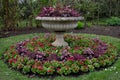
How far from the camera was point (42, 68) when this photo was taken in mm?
4883

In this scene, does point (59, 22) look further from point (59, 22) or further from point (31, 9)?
point (31, 9)

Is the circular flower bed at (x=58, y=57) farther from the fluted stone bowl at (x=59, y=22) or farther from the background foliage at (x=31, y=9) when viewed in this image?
the background foliage at (x=31, y=9)

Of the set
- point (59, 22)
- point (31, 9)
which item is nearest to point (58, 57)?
point (59, 22)

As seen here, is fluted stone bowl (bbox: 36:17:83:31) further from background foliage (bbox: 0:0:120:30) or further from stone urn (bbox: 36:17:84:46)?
background foliage (bbox: 0:0:120:30)

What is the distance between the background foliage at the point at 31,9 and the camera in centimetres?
991

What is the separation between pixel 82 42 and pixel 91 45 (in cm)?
37

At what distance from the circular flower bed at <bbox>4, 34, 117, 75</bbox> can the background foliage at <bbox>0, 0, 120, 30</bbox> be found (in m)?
3.73

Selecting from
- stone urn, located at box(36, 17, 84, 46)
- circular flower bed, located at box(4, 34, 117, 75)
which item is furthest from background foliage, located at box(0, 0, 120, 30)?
stone urn, located at box(36, 17, 84, 46)

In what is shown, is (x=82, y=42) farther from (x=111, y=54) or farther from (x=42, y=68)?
(x=42, y=68)

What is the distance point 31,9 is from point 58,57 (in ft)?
19.4

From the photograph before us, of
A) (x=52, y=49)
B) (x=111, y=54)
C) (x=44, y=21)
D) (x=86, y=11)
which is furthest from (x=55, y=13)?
(x=86, y=11)

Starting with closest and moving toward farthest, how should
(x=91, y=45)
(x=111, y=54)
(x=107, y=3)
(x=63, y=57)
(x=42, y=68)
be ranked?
(x=42, y=68)
(x=63, y=57)
(x=111, y=54)
(x=91, y=45)
(x=107, y=3)

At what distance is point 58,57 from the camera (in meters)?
5.42

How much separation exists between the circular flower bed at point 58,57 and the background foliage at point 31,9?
373 cm
